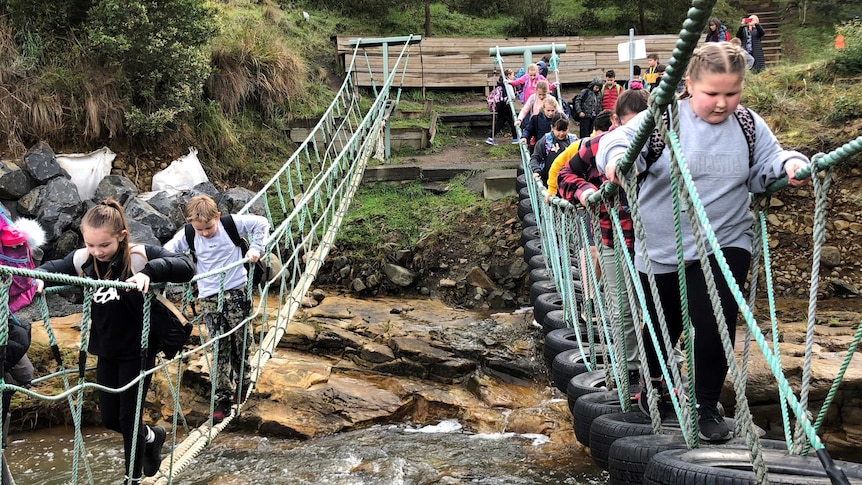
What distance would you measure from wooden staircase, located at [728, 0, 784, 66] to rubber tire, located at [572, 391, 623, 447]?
13.0 metres

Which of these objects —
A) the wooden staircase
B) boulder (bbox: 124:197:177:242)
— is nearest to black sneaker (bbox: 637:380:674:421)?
boulder (bbox: 124:197:177:242)

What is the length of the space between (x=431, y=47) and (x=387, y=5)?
260cm

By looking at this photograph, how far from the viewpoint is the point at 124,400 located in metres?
2.92

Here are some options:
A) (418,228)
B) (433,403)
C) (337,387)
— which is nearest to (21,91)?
(418,228)

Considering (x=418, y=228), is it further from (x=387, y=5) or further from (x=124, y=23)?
(x=387, y=5)

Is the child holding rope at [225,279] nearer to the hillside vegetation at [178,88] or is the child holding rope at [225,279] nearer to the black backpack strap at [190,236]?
the black backpack strap at [190,236]

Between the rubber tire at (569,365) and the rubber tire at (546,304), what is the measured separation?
1.04m

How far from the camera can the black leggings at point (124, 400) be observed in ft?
9.40

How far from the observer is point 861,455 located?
458 centimetres

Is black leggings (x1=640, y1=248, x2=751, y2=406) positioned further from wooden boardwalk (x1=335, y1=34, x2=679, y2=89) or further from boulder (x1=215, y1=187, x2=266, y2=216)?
wooden boardwalk (x1=335, y1=34, x2=679, y2=89)

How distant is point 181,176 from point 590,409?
609 centimetres

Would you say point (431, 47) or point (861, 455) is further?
point (431, 47)

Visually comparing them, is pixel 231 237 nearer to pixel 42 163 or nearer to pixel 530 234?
pixel 530 234

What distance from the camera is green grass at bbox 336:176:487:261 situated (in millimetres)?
7824
